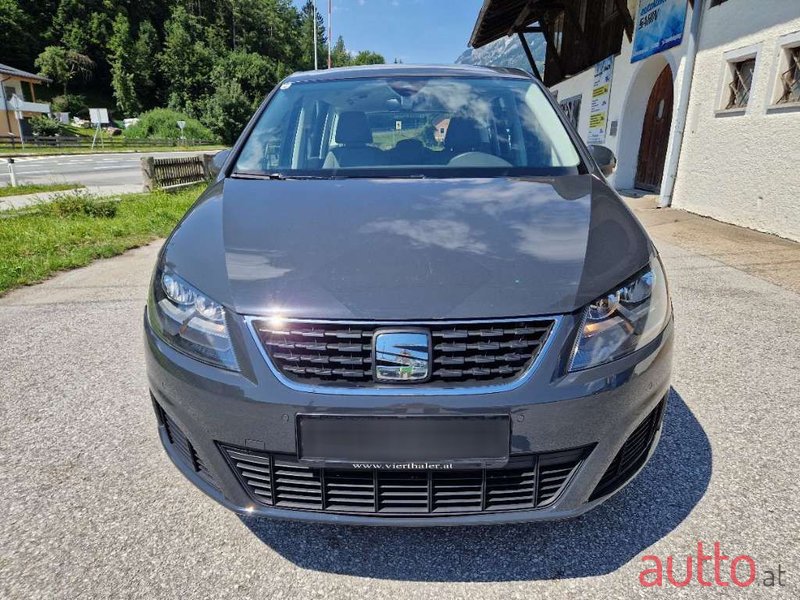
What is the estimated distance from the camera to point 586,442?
5.12ft

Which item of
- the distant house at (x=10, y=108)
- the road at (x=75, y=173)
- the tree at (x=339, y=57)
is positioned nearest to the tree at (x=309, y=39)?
the tree at (x=339, y=57)

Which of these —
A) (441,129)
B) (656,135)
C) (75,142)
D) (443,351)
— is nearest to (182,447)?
(443,351)

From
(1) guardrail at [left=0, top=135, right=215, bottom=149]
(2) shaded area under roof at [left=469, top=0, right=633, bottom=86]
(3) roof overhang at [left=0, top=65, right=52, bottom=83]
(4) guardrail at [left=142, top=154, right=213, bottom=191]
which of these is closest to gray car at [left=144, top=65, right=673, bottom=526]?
(4) guardrail at [left=142, top=154, right=213, bottom=191]

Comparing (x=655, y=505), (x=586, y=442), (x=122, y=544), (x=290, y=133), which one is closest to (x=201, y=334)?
(x=122, y=544)

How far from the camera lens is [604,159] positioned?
2.82 m

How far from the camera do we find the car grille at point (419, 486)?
1.55 m

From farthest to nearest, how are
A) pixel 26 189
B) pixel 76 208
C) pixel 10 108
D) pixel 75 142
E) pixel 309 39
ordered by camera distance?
pixel 309 39 → pixel 75 142 → pixel 10 108 → pixel 26 189 → pixel 76 208

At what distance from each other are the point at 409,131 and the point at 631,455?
1.78 m

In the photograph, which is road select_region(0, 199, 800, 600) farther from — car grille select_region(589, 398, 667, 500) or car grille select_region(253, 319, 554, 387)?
car grille select_region(253, 319, 554, 387)

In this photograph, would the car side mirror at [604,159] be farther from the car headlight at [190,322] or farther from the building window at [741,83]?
the building window at [741,83]

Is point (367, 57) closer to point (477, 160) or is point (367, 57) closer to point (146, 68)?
point (146, 68)

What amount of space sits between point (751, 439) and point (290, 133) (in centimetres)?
262

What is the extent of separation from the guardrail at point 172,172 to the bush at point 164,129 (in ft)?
146

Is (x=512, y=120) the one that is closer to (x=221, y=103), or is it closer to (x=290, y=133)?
(x=290, y=133)
